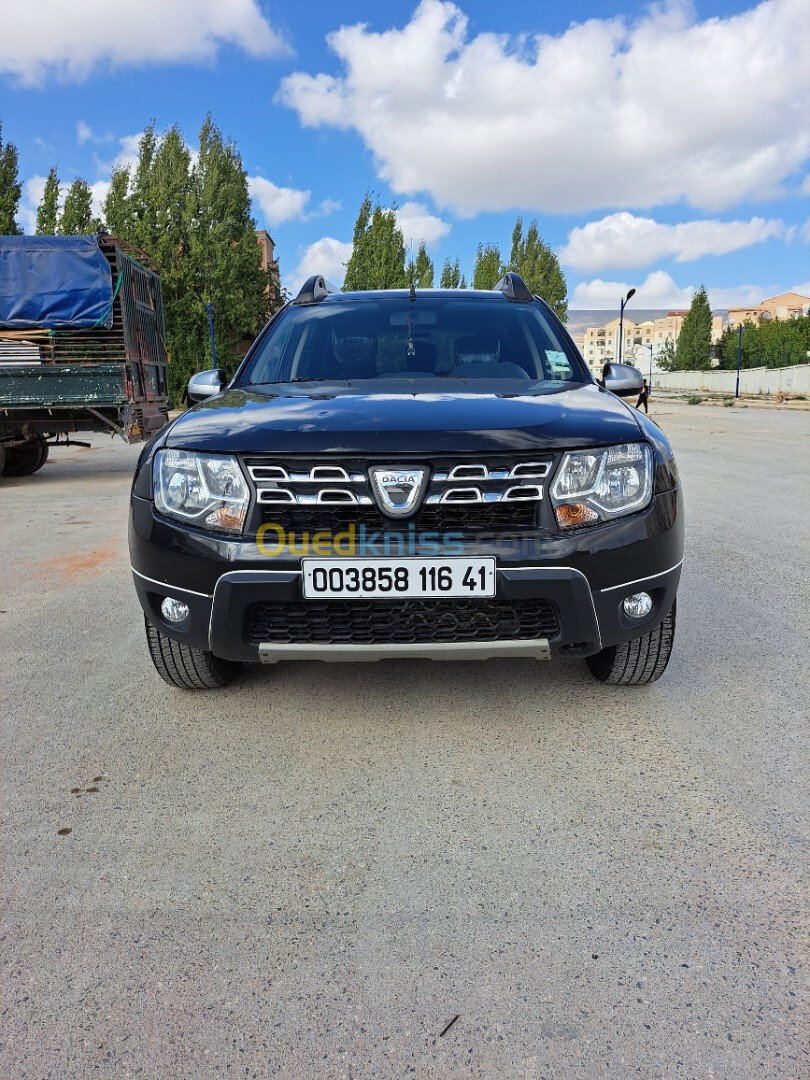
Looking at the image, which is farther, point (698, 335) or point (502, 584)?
point (698, 335)

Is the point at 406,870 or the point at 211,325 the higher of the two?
the point at 211,325

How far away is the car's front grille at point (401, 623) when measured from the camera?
2549 mm

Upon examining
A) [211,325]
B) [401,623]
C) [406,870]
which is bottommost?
[406,870]

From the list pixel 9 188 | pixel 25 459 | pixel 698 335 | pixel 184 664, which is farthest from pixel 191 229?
pixel 698 335

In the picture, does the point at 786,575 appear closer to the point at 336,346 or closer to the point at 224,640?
the point at 336,346

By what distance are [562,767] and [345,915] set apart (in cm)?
93

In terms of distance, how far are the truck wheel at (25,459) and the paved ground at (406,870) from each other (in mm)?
8148

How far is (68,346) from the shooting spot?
10.1 metres

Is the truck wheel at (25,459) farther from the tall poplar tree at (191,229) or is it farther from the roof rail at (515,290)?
the tall poplar tree at (191,229)

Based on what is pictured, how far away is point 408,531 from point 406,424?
34 centimetres

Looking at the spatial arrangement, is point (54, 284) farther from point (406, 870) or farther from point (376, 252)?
point (376, 252)

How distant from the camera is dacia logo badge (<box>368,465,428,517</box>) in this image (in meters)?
2.49

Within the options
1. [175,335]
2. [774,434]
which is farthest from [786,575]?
[175,335]

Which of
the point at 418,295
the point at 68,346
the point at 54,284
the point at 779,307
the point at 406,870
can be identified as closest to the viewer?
the point at 406,870
